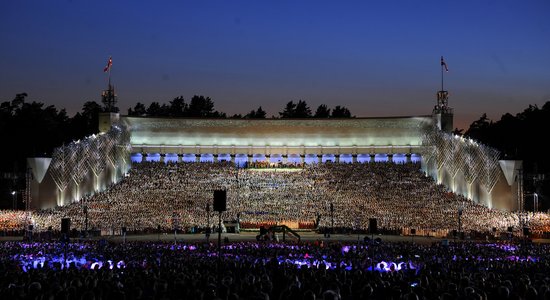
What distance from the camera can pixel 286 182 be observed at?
78.6m

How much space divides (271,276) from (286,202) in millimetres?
50881

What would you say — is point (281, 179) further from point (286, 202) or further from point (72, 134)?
point (72, 134)

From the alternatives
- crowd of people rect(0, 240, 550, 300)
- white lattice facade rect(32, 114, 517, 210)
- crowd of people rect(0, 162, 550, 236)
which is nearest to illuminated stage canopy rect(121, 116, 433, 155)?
white lattice facade rect(32, 114, 517, 210)

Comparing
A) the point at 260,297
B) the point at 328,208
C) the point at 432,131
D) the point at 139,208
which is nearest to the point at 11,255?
the point at 260,297

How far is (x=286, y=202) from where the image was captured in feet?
232

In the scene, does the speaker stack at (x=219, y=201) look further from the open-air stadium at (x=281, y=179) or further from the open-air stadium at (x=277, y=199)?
the open-air stadium at (x=281, y=179)

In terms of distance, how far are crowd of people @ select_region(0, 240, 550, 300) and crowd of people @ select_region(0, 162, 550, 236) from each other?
2509cm

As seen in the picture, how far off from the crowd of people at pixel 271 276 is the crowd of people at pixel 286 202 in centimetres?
2509

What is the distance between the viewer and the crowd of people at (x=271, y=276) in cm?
1402

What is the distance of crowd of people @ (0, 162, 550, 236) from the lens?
2376 inches

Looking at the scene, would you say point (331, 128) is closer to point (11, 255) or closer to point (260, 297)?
point (11, 255)

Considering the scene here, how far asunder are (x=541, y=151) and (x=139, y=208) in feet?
172

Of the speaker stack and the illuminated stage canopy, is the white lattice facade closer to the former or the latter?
the illuminated stage canopy

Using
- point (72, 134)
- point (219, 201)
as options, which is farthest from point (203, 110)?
point (219, 201)
